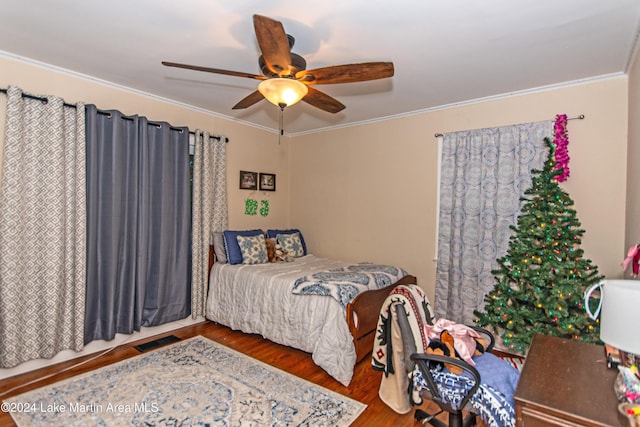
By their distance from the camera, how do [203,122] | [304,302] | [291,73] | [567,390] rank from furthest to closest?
[203,122]
[304,302]
[291,73]
[567,390]

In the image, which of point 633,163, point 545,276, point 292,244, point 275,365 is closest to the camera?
point 633,163

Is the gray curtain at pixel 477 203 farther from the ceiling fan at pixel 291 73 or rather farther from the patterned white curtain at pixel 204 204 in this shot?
the patterned white curtain at pixel 204 204

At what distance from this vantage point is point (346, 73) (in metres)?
2.06

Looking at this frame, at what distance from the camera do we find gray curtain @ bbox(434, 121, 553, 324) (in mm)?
3189

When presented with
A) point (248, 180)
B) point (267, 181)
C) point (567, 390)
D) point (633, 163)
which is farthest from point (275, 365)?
point (633, 163)

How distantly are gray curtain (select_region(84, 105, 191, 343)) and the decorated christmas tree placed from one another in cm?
323

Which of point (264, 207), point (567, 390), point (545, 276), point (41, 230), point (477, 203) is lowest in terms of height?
point (567, 390)

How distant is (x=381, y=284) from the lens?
3342 mm

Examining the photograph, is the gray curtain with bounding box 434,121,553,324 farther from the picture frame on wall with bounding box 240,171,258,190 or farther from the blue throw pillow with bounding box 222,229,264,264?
the picture frame on wall with bounding box 240,171,258,190

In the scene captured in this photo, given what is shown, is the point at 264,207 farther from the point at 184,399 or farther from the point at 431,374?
the point at 431,374

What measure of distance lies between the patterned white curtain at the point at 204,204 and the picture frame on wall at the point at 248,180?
402 mm

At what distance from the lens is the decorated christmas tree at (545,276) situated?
2.56m

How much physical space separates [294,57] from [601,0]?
181 cm

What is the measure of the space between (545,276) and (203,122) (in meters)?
3.94
